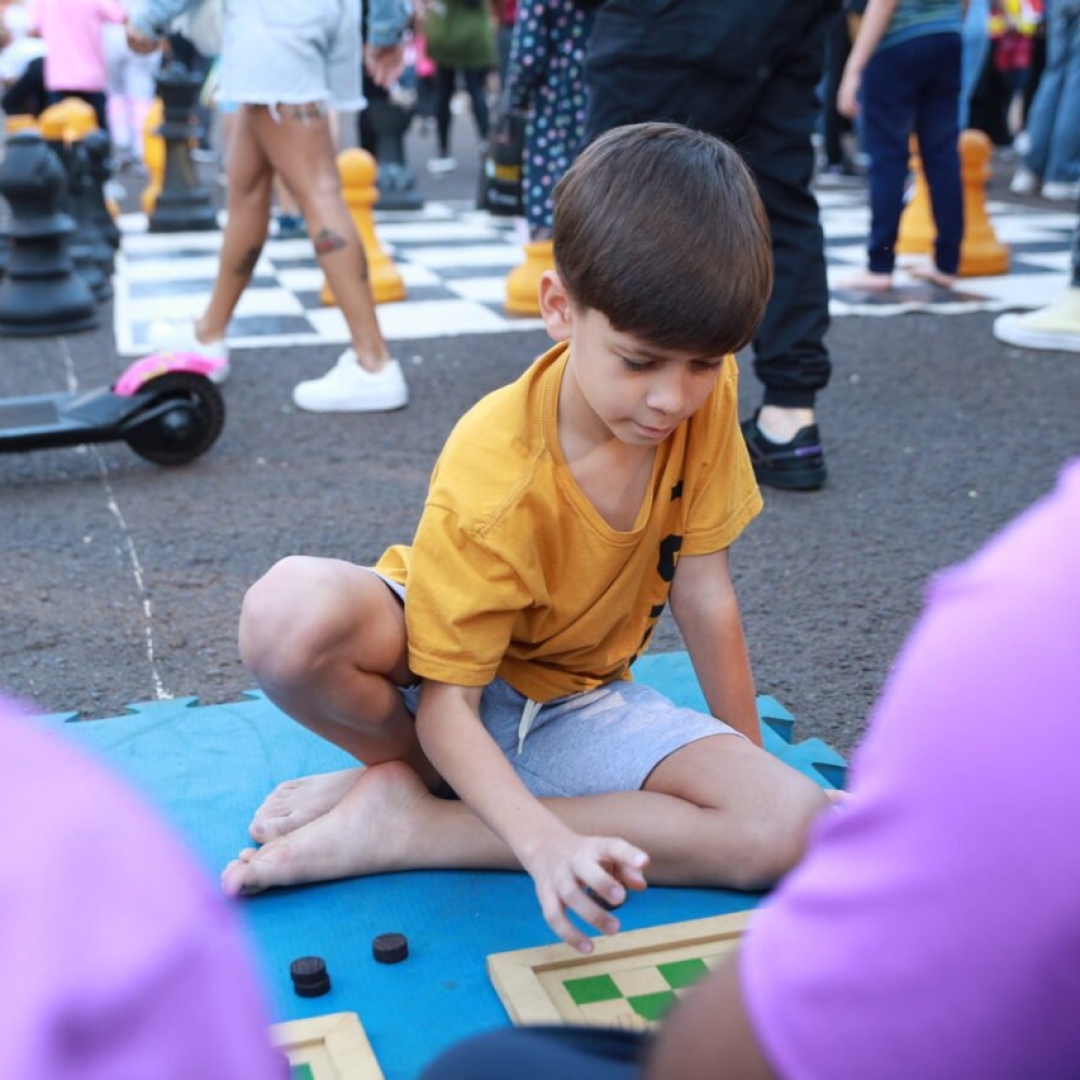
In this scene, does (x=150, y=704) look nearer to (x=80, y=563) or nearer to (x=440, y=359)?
(x=80, y=563)

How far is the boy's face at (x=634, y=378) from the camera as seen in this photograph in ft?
4.74

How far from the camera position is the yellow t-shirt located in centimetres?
151

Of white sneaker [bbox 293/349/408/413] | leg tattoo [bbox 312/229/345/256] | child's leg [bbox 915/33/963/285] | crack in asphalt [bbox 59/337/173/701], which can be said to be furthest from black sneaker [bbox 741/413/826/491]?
child's leg [bbox 915/33/963/285]

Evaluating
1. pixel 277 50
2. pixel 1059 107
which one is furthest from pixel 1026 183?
pixel 277 50

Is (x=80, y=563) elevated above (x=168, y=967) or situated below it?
below

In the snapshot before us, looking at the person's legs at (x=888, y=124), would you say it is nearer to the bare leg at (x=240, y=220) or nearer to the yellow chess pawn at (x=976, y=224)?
the yellow chess pawn at (x=976, y=224)

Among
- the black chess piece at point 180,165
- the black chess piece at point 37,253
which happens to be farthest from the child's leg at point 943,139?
the black chess piece at point 180,165

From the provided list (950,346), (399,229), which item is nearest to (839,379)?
(950,346)

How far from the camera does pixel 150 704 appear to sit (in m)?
2.11

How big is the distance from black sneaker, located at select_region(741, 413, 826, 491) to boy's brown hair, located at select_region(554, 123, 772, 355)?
1540 millimetres

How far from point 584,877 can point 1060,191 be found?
7021mm

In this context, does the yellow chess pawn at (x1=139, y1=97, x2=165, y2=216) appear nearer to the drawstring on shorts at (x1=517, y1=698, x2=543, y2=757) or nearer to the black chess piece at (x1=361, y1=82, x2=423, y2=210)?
the black chess piece at (x1=361, y1=82, x2=423, y2=210)

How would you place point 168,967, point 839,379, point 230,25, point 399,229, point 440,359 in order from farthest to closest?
point 399,229 < point 440,359 < point 839,379 < point 230,25 < point 168,967

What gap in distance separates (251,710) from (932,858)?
5.19ft
